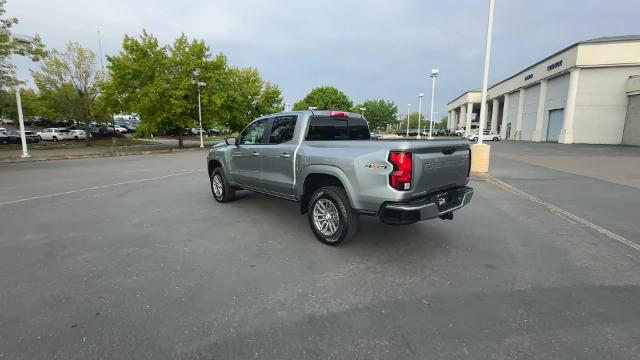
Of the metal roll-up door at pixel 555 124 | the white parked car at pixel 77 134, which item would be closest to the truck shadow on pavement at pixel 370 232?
the white parked car at pixel 77 134

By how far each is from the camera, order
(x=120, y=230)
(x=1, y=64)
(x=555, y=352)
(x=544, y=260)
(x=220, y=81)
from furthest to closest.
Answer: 1. (x=220, y=81)
2. (x=1, y=64)
3. (x=120, y=230)
4. (x=544, y=260)
5. (x=555, y=352)

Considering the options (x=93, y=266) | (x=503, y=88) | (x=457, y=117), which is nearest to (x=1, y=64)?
(x=93, y=266)

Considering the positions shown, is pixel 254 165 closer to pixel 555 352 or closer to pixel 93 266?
pixel 93 266

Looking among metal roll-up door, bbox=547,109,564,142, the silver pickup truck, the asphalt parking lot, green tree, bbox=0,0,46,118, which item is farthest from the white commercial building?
green tree, bbox=0,0,46,118

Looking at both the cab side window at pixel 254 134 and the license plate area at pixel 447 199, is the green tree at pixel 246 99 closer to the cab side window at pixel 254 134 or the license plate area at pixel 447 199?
the cab side window at pixel 254 134

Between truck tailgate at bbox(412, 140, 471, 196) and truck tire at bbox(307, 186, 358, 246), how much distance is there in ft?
3.19

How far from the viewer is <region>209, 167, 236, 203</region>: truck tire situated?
7.34 m

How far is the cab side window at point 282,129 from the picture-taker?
5.59 m

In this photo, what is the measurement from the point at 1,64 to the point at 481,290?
22.1m

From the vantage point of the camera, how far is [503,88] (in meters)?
55.9

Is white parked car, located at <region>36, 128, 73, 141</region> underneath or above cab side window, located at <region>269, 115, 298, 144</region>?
underneath

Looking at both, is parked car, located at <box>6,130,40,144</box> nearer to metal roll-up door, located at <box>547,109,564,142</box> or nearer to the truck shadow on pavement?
the truck shadow on pavement

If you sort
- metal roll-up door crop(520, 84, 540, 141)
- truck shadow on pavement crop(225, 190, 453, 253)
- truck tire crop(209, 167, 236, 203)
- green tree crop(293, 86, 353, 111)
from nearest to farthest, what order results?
truck shadow on pavement crop(225, 190, 453, 253) < truck tire crop(209, 167, 236, 203) < metal roll-up door crop(520, 84, 540, 141) < green tree crop(293, 86, 353, 111)

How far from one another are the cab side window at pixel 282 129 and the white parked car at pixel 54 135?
41677 mm
